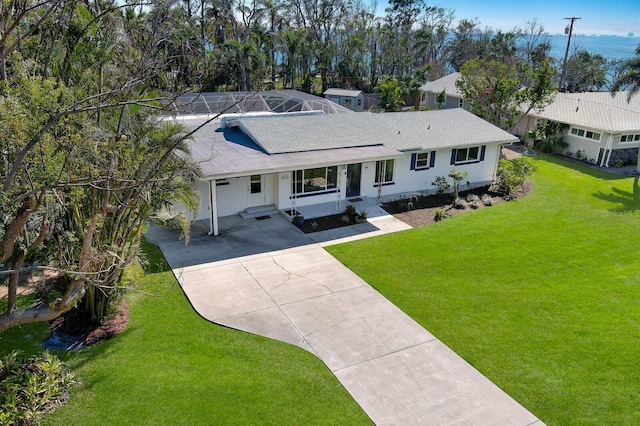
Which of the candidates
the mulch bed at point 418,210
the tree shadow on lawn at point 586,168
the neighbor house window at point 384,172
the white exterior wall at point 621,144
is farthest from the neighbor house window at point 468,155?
the white exterior wall at point 621,144

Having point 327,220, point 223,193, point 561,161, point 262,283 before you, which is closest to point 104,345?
point 262,283

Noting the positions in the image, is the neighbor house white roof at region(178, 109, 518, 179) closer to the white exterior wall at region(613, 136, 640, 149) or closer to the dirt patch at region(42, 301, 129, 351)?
the dirt patch at region(42, 301, 129, 351)

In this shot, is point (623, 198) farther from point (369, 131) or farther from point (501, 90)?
point (369, 131)

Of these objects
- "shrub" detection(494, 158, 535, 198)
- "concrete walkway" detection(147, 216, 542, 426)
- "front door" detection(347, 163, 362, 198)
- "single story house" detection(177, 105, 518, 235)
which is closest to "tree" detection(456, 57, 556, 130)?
"shrub" detection(494, 158, 535, 198)

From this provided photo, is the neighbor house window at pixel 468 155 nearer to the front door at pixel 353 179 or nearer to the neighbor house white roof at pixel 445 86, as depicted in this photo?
the front door at pixel 353 179

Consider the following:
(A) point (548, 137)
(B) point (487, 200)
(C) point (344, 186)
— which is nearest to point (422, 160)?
(B) point (487, 200)

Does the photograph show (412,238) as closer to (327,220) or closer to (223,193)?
(327,220)

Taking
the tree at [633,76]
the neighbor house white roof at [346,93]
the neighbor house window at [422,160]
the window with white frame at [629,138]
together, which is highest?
the tree at [633,76]
